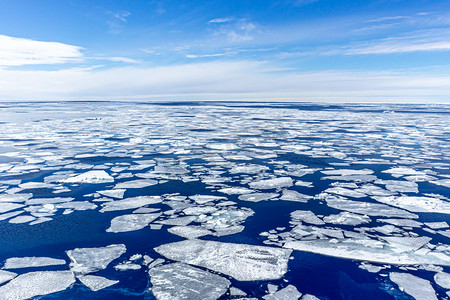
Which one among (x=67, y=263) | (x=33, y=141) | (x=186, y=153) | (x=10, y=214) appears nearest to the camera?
(x=67, y=263)

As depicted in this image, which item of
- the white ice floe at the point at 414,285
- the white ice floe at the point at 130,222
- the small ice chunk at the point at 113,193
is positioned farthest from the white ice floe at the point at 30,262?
the white ice floe at the point at 414,285

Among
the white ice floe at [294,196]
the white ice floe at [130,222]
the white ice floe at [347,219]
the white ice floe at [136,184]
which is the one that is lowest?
the white ice floe at [136,184]

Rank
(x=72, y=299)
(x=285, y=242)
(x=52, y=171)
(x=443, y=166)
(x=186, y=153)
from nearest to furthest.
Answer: (x=72, y=299) → (x=285, y=242) → (x=52, y=171) → (x=443, y=166) → (x=186, y=153)

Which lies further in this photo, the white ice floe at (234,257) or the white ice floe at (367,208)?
the white ice floe at (367,208)

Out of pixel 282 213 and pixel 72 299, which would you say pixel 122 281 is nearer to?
pixel 72 299

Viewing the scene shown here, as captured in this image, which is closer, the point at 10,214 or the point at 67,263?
the point at 67,263

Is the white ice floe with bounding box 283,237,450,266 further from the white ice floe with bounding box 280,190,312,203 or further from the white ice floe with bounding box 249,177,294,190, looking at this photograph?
the white ice floe with bounding box 249,177,294,190

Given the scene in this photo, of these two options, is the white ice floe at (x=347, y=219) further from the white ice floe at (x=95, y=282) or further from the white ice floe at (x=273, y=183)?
the white ice floe at (x=95, y=282)

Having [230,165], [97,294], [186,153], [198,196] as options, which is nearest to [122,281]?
[97,294]
